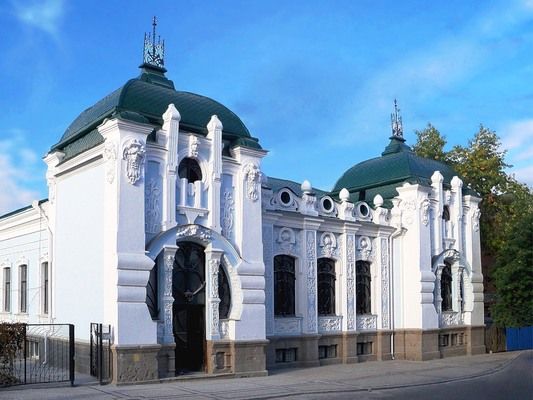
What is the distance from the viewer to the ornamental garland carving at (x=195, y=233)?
1905 cm

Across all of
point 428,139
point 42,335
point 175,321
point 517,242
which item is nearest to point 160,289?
point 175,321

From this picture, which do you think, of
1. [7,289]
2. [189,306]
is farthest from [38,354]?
[189,306]

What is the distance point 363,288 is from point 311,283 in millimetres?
3283

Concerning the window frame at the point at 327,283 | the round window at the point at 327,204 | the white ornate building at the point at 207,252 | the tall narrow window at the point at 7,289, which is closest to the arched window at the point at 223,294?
the white ornate building at the point at 207,252

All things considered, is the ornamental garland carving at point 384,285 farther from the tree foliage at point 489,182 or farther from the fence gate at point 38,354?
the fence gate at point 38,354

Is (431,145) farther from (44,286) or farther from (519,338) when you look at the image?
(44,286)

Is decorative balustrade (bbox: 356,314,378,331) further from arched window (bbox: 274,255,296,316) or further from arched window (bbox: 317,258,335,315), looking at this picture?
arched window (bbox: 274,255,296,316)

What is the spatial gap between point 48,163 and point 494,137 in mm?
25518

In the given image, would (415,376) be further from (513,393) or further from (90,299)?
(90,299)

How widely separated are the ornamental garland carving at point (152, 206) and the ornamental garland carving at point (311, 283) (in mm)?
6986

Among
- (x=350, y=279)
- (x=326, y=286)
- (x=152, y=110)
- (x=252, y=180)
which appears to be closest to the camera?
(x=152, y=110)

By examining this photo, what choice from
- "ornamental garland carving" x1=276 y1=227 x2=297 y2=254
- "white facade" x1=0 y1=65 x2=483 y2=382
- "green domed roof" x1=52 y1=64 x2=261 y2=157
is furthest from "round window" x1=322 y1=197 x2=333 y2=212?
"green domed roof" x1=52 y1=64 x2=261 y2=157

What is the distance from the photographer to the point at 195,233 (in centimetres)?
1934

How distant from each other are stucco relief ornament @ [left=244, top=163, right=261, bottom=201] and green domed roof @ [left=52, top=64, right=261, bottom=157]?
2.37ft
